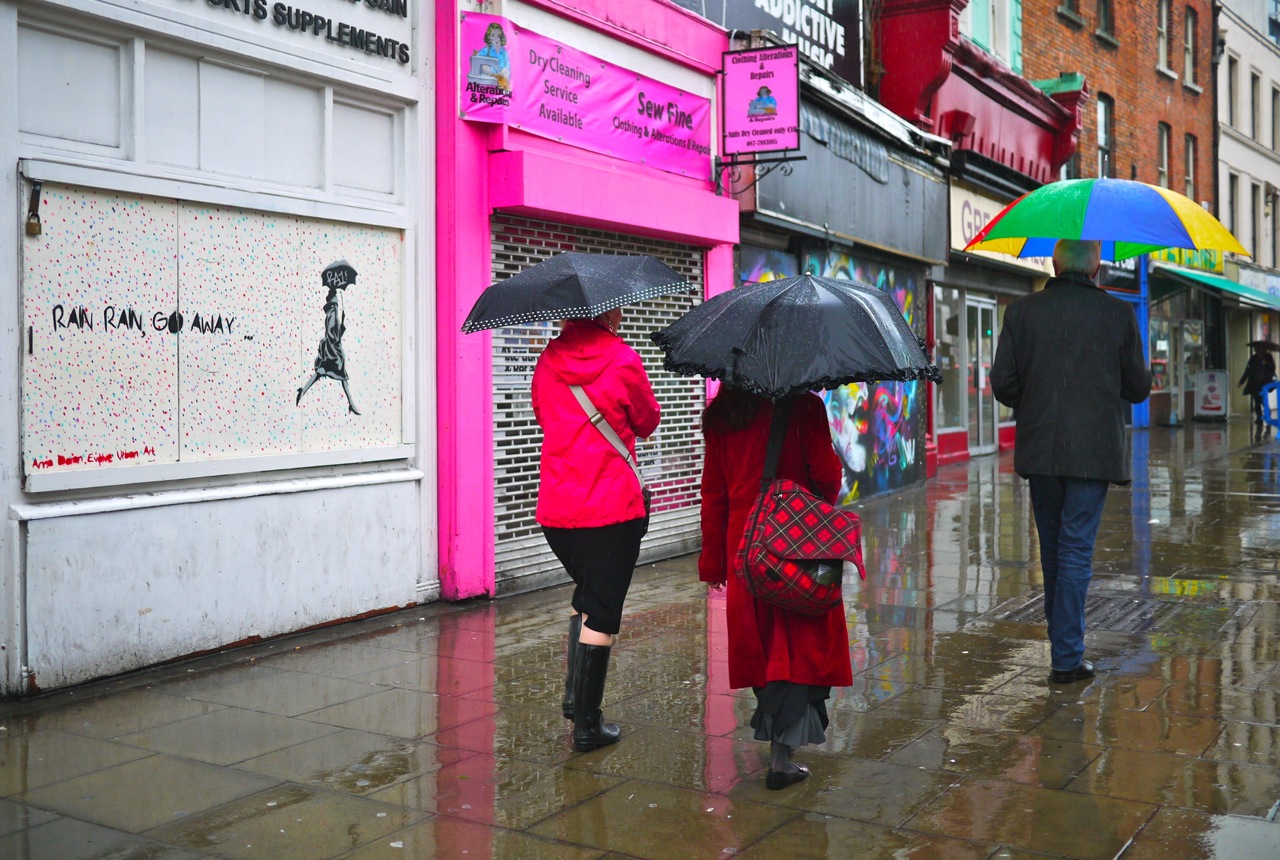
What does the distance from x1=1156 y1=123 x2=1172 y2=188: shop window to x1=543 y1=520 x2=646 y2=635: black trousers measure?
81.9ft

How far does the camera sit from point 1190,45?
28.7 meters

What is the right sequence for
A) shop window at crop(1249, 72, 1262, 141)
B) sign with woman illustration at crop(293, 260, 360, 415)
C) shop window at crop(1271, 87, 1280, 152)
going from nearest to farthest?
1. sign with woman illustration at crop(293, 260, 360, 415)
2. shop window at crop(1249, 72, 1262, 141)
3. shop window at crop(1271, 87, 1280, 152)

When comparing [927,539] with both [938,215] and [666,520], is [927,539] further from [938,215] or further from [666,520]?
[938,215]

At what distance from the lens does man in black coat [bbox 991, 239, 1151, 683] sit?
19.3 feet

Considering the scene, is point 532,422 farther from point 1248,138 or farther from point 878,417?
point 1248,138

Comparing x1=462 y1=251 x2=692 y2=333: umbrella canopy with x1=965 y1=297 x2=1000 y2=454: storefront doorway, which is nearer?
x1=462 y1=251 x2=692 y2=333: umbrella canopy

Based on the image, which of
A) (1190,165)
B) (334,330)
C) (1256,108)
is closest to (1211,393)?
(1190,165)

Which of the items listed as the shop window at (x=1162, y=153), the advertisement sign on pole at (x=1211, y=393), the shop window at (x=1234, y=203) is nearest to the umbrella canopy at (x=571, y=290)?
the shop window at (x=1162, y=153)

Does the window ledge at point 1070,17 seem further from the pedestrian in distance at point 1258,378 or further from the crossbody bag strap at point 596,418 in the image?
the crossbody bag strap at point 596,418

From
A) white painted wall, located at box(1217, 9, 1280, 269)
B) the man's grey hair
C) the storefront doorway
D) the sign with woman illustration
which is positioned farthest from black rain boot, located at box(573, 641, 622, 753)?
white painted wall, located at box(1217, 9, 1280, 269)

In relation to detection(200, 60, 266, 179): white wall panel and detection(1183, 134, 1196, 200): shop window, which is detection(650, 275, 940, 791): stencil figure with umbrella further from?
detection(1183, 134, 1196, 200): shop window

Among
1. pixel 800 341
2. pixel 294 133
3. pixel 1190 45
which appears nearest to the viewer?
pixel 800 341

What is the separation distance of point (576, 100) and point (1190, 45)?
2412cm

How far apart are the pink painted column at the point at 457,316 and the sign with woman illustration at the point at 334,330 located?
68cm
